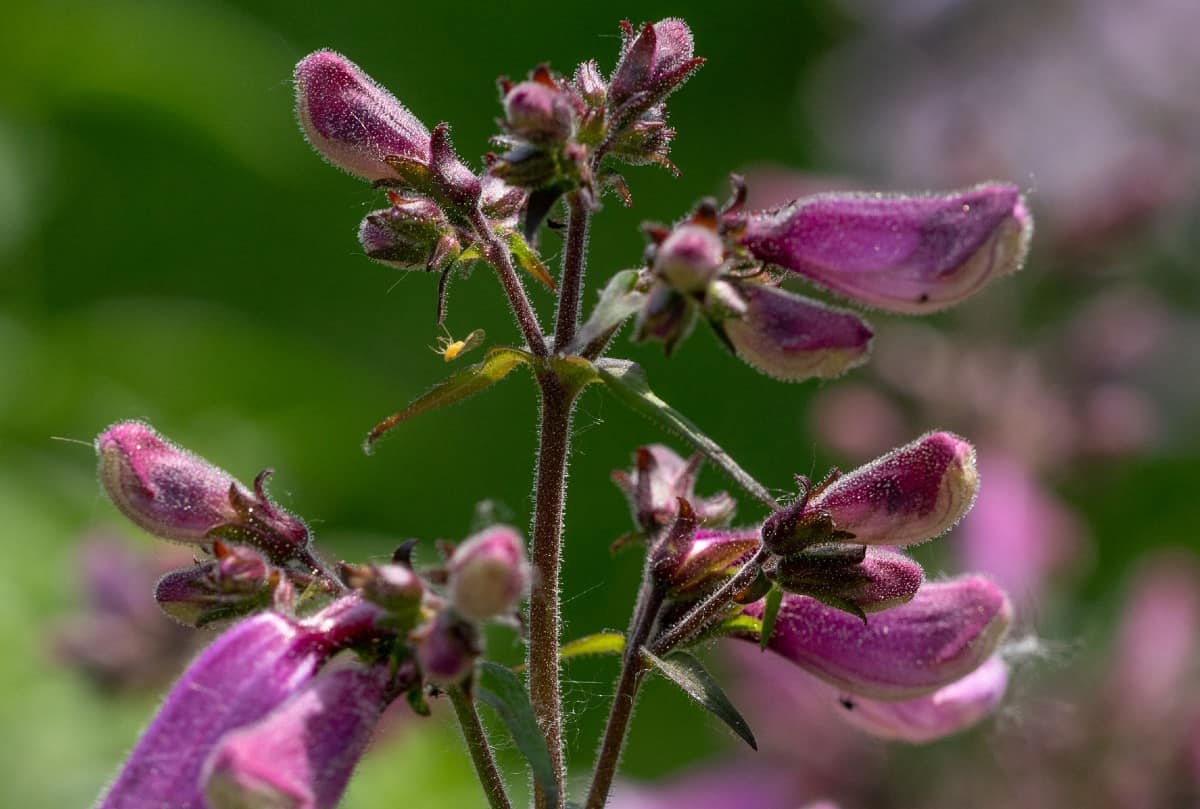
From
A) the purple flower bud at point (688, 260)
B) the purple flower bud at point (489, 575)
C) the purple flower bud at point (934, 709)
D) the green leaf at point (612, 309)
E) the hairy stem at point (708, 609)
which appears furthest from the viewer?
the purple flower bud at point (934, 709)

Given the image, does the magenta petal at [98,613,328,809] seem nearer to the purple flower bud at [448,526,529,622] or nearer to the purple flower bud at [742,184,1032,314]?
the purple flower bud at [448,526,529,622]

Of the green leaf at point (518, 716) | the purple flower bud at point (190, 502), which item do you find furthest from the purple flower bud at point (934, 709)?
the purple flower bud at point (190, 502)

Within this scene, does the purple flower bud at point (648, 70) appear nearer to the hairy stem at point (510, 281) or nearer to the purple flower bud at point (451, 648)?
the hairy stem at point (510, 281)

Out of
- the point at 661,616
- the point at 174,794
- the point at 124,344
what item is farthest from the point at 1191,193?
the point at 174,794

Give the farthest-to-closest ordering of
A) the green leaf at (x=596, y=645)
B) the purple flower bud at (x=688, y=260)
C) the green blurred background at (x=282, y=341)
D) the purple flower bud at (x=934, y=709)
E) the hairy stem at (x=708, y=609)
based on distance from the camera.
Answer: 1. the green blurred background at (x=282, y=341)
2. the purple flower bud at (x=934, y=709)
3. the green leaf at (x=596, y=645)
4. the hairy stem at (x=708, y=609)
5. the purple flower bud at (x=688, y=260)

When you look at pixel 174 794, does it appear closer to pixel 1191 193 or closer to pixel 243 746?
pixel 243 746

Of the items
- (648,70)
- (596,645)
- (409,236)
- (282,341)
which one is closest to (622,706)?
(596,645)

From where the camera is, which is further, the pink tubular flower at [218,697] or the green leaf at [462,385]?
the green leaf at [462,385]
